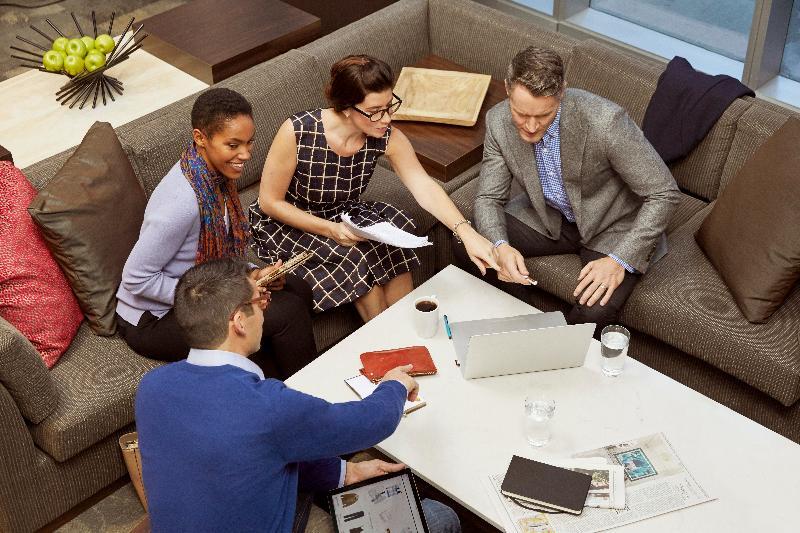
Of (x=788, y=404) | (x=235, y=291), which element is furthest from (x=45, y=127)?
(x=788, y=404)

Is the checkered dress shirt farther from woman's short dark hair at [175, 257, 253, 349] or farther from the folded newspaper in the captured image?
woman's short dark hair at [175, 257, 253, 349]

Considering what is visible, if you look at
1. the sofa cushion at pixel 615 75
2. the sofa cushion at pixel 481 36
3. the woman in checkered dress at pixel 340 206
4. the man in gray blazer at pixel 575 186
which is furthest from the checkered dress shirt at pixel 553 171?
the sofa cushion at pixel 481 36

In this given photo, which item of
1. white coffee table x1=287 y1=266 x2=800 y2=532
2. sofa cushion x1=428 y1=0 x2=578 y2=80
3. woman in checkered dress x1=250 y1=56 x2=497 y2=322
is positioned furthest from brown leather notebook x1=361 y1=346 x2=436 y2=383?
sofa cushion x1=428 y1=0 x2=578 y2=80

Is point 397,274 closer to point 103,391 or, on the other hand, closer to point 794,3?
point 103,391

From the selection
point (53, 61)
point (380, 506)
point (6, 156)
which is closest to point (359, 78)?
point (6, 156)

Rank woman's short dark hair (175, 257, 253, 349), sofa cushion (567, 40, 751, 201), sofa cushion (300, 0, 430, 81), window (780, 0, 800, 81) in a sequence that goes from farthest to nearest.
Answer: window (780, 0, 800, 81)
sofa cushion (300, 0, 430, 81)
sofa cushion (567, 40, 751, 201)
woman's short dark hair (175, 257, 253, 349)

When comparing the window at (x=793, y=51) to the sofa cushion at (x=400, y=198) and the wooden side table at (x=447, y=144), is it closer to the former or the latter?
the wooden side table at (x=447, y=144)

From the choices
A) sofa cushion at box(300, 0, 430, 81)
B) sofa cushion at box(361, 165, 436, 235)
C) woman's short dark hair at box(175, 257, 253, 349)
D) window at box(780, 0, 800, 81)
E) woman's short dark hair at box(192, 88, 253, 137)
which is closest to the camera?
woman's short dark hair at box(175, 257, 253, 349)

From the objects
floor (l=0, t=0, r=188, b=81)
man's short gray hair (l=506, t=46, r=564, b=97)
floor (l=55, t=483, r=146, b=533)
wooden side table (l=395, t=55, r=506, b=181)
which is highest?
man's short gray hair (l=506, t=46, r=564, b=97)

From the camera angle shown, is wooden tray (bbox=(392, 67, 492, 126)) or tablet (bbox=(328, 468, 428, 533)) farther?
wooden tray (bbox=(392, 67, 492, 126))

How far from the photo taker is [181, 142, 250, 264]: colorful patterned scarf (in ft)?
8.66

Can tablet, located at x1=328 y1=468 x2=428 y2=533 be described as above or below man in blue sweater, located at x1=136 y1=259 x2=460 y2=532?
below

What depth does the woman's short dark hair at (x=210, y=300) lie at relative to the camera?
1902 millimetres

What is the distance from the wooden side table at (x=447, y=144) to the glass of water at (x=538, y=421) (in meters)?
1.33
